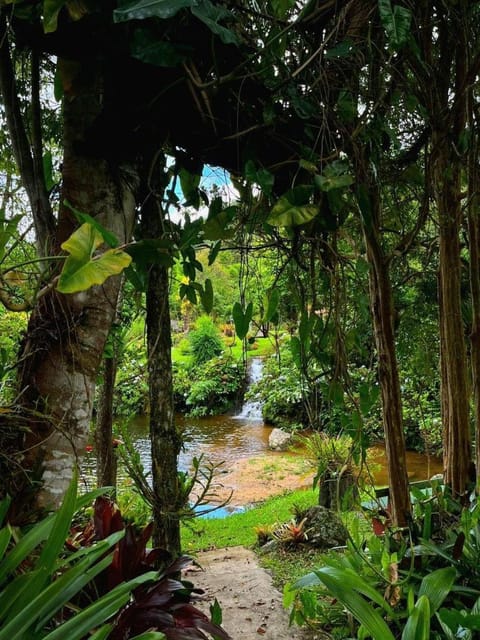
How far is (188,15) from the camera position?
2.89 ft

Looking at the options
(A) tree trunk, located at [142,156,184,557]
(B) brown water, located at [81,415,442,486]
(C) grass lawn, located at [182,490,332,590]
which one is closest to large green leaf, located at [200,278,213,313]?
(A) tree trunk, located at [142,156,184,557]

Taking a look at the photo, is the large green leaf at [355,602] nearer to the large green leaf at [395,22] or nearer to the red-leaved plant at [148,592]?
the red-leaved plant at [148,592]

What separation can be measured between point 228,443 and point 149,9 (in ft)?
25.3

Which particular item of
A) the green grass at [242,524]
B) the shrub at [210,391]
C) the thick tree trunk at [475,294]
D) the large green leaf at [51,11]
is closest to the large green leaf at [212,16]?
the large green leaf at [51,11]

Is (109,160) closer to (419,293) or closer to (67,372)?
(67,372)

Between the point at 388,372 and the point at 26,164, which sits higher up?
the point at 26,164

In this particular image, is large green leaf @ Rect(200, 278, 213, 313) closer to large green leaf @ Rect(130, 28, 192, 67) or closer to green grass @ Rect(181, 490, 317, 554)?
Result: large green leaf @ Rect(130, 28, 192, 67)

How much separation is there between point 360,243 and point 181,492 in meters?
1.22

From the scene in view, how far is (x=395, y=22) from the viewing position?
908 mm

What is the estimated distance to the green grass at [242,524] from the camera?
14.7 ft

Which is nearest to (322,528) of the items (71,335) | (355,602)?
(355,602)

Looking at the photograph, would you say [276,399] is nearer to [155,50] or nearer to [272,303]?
[272,303]

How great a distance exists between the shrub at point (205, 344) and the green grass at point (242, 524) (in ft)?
16.9

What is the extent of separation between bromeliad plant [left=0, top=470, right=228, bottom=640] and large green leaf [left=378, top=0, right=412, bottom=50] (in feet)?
3.39
